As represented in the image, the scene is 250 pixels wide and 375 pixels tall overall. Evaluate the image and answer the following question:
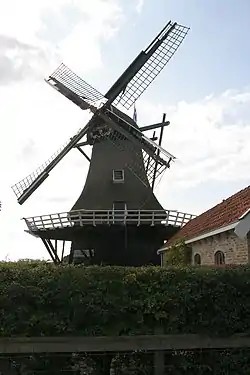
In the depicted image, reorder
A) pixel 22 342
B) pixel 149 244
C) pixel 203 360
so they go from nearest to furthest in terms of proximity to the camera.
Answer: pixel 22 342
pixel 203 360
pixel 149 244

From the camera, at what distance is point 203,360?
26.2 ft

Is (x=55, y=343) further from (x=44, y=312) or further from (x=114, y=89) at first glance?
(x=114, y=89)

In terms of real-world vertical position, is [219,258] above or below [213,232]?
below

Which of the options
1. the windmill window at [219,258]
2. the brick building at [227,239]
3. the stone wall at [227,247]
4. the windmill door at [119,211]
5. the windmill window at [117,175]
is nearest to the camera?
the brick building at [227,239]

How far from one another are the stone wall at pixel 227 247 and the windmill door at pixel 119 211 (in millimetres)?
8997

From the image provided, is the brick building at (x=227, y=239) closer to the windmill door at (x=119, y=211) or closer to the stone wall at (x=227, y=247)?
the stone wall at (x=227, y=247)

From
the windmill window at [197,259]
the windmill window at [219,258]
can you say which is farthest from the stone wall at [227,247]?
the windmill window at [197,259]

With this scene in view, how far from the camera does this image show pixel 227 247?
513 inches

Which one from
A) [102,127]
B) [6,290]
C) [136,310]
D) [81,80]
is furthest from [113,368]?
[81,80]

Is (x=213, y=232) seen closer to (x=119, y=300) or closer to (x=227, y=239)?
(x=227, y=239)

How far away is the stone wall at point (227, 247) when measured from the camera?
11.9 m

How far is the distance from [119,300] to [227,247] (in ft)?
19.1

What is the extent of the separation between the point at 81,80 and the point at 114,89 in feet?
9.09

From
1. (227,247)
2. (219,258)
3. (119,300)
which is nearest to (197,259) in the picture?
(219,258)
